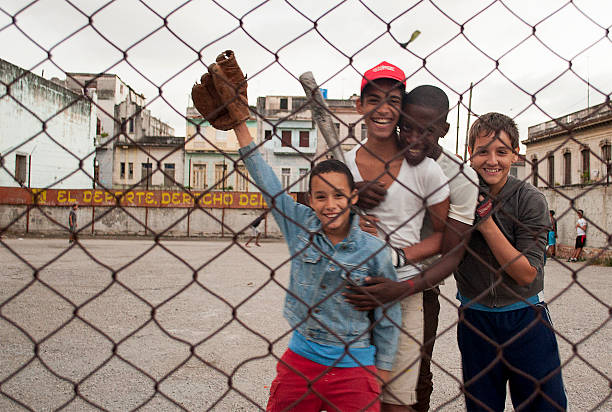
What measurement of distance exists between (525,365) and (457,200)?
761 mm

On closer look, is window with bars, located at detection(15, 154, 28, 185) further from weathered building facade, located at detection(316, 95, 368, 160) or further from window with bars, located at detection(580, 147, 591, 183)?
window with bars, located at detection(580, 147, 591, 183)

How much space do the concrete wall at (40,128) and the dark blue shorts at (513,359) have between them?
49.6ft

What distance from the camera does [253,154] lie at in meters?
1.54

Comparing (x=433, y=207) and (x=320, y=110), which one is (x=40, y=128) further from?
(x=433, y=207)

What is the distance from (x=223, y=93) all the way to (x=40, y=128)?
1843cm

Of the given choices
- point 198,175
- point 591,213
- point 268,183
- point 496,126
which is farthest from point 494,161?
point 198,175

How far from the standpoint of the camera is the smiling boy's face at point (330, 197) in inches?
61.3

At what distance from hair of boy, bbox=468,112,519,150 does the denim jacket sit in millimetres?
633

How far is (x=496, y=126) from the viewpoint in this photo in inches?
71.2

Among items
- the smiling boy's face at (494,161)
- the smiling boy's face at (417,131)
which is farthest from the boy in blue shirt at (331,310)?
the smiling boy's face at (494,161)

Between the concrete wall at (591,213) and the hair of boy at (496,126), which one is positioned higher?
the hair of boy at (496,126)

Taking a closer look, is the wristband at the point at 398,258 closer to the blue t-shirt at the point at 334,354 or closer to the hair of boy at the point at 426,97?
the blue t-shirt at the point at 334,354

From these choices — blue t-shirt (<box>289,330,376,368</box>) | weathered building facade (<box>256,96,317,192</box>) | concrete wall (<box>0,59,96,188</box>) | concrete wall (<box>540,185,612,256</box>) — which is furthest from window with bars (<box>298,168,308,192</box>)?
concrete wall (<box>0,59,96,188</box>)

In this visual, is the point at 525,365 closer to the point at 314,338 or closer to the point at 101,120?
the point at 314,338
